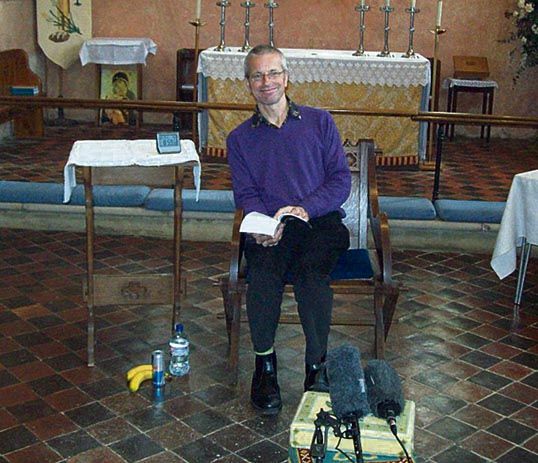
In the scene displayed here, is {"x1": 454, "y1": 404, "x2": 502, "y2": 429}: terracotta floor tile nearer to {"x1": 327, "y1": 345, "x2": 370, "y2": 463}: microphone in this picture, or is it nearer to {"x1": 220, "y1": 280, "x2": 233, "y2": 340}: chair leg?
{"x1": 220, "y1": 280, "x2": 233, "y2": 340}: chair leg

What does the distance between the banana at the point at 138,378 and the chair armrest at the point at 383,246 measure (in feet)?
3.19

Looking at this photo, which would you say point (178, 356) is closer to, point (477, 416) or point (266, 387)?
point (266, 387)

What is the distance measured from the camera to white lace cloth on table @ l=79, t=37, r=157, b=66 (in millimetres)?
8836

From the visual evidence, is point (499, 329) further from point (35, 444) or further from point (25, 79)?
point (25, 79)

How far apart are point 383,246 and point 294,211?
0.42 m

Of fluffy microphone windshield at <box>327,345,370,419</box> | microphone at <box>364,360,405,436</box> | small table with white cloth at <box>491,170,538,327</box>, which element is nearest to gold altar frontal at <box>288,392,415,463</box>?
microphone at <box>364,360,405,436</box>

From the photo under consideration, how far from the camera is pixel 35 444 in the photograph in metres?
3.04

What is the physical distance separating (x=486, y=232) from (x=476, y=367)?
68.2 inches

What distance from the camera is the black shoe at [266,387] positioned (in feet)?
10.9

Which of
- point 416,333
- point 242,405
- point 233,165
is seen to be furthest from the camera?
point 416,333

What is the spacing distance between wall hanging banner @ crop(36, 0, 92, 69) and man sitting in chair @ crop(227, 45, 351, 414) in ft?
19.7

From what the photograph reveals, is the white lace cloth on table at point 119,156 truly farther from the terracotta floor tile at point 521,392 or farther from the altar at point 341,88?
the altar at point 341,88

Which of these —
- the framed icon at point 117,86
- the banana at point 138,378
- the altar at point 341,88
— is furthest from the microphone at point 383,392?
the framed icon at point 117,86

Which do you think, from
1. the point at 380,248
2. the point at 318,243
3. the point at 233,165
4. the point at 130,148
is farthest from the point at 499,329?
the point at 130,148
